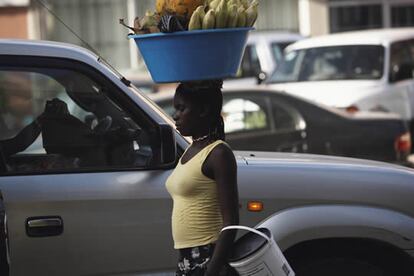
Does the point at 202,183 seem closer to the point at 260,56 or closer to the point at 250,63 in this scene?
the point at 250,63

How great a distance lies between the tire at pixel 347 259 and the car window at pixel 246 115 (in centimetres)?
419

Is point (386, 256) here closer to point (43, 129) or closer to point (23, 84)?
point (43, 129)

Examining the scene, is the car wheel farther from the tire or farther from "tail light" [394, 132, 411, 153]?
"tail light" [394, 132, 411, 153]

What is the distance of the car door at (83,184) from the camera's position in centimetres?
398

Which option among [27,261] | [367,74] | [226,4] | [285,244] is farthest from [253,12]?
[367,74]

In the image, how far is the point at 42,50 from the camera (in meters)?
4.18

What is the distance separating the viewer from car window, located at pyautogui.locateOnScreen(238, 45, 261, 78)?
44.6 feet

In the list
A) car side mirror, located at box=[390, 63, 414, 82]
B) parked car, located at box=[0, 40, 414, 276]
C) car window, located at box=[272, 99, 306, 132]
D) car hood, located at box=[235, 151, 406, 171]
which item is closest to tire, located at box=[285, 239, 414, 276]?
parked car, located at box=[0, 40, 414, 276]

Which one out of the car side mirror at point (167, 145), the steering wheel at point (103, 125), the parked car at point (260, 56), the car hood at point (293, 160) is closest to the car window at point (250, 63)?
the parked car at point (260, 56)

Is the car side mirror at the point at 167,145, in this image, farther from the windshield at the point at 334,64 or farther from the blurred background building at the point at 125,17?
the blurred background building at the point at 125,17

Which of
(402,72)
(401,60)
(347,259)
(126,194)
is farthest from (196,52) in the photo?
(401,60)

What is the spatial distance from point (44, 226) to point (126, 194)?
41 cm

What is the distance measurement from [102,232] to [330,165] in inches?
48.4

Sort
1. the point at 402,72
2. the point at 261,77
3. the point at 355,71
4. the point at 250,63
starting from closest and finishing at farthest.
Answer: the point at 355,71 < the point at 402,72 < the point at 261,77 < the point at 250,63
